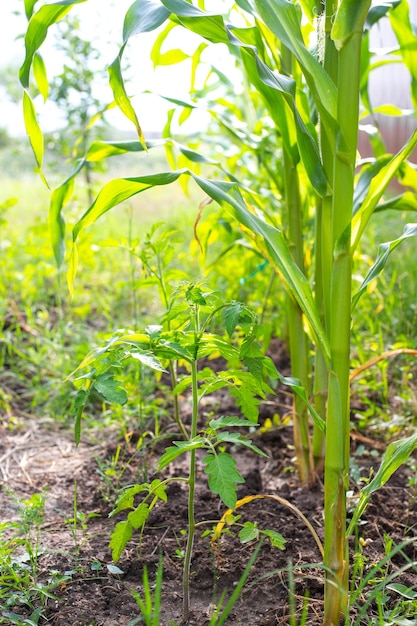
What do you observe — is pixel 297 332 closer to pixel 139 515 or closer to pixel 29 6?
pixel 139 515

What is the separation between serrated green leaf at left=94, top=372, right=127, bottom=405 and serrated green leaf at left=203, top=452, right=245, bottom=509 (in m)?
0.15

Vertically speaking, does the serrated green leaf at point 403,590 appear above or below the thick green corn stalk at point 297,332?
below

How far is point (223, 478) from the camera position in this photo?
894 mm

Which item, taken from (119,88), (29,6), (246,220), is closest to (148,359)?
(246,220)

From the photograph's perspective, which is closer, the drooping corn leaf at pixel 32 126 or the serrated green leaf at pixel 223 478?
the serrated green leaf at pixel 223 478

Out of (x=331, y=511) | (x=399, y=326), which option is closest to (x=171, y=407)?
(x=399, y=326)

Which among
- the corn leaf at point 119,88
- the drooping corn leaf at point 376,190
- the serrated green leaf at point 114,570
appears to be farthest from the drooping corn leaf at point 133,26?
the serrated green leaf at point 114,570

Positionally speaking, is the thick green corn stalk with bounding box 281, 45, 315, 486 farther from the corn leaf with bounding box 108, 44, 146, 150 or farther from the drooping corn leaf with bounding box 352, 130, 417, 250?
the corn leaf with bounding box 108, 44, 146, 150

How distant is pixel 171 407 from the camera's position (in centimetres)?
199

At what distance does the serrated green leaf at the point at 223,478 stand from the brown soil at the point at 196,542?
12 cm

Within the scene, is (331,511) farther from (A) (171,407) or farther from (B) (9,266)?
(B) (9,266)

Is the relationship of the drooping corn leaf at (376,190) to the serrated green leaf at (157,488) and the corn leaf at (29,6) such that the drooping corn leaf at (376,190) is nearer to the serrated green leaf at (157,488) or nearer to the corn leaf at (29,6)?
the serrated green leaf at (157,488)

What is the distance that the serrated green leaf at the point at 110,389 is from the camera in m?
0.95

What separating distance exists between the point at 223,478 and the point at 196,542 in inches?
17.3
